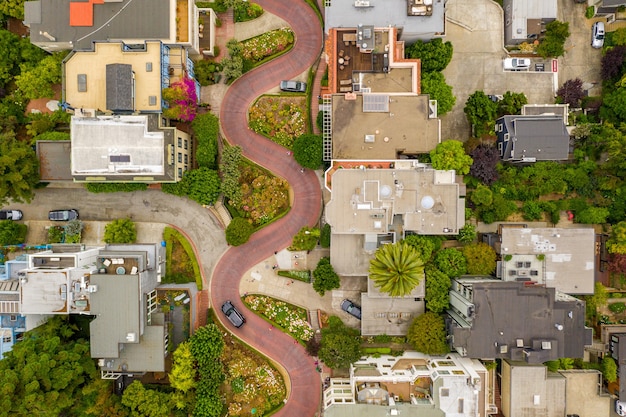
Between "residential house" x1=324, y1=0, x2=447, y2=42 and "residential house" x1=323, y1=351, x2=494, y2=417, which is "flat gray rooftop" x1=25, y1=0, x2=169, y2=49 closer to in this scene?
"residential house" x1=324, y1=0, x2=447, y2=42

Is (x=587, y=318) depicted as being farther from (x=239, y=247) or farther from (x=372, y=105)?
(x=239, y=247)

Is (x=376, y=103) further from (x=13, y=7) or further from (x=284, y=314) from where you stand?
(x=13, y=7)

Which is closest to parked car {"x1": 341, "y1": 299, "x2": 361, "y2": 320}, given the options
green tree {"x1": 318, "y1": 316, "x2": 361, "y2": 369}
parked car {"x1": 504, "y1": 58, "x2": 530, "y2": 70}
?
green tree {"x1": 318, "y1": 316, "x2": 361, "y2": 369}

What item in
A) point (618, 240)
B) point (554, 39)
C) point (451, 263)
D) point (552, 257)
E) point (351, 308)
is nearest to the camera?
point (618, 240)

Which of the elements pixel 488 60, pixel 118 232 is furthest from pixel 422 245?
pixel 118 232

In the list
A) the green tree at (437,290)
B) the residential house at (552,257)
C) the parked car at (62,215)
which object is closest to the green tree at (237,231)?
the parked car at (62,215)

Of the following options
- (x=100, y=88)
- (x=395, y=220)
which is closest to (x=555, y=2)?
(x=395, y=220)
